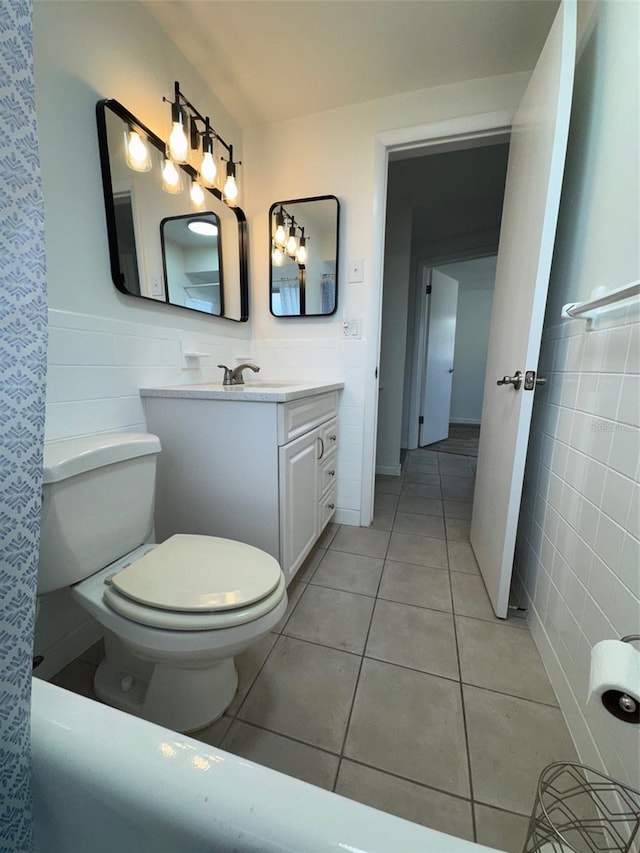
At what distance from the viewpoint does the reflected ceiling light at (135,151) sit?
115cm

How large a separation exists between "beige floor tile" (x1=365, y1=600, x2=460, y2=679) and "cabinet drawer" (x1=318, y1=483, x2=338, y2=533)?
458mm

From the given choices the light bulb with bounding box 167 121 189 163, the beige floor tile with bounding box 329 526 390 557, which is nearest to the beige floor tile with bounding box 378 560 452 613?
the beige floor tile with bounding box 329 526 390 557

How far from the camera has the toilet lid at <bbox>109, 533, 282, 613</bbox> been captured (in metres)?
0.74

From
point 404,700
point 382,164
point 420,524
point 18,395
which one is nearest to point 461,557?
point 420,524

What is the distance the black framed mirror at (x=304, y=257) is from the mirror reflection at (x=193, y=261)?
349mm

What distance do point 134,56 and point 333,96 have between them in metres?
0.90

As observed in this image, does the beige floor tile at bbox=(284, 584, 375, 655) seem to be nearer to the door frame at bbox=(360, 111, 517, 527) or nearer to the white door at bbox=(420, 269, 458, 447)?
the door frame at bbox=(360, 111, 517, 527)

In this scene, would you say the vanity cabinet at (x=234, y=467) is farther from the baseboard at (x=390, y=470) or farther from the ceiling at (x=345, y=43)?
the baseboard at (x=390, y=470)

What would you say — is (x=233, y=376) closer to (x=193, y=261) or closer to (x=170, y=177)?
(x=193, y=261)

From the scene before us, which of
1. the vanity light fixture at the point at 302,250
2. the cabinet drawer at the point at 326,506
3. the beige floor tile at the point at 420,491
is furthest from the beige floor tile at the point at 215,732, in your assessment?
the vanity light fixture at the point at 302,250

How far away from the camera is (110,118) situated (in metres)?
1.08

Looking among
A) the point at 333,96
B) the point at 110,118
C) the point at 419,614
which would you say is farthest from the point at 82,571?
the point at 333,96

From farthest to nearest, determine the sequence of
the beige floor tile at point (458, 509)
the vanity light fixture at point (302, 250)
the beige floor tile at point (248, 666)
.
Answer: the beige floor tile at point (458, 509) < the vanity light fixture at point (302, 250) < the beige floor tile at point (248, 666)

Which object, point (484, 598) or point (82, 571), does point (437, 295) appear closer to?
point (484, 598)
